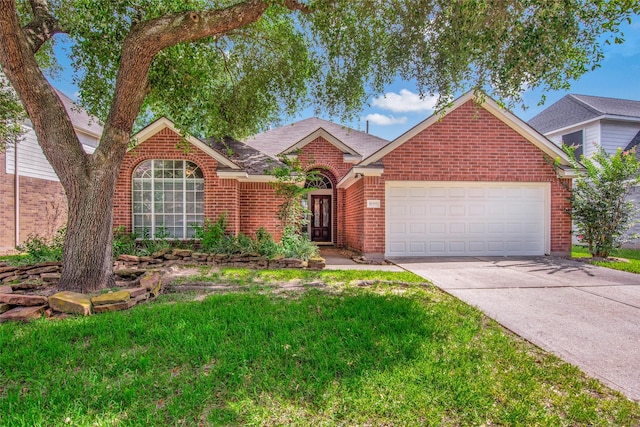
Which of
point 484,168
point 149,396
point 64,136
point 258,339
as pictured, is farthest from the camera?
point 484,168

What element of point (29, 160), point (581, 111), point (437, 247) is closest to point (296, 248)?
point (437, 247)

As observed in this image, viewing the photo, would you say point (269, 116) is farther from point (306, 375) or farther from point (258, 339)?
point (306, 375)

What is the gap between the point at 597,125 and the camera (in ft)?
50.8

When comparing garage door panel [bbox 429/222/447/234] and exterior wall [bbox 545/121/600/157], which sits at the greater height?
exterior wall [bbox 545/121/600/157]

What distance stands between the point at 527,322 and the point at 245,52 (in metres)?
9.48

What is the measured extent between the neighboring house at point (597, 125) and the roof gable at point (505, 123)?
5.63 m

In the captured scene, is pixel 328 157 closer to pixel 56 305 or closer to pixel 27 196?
pixel 56 305

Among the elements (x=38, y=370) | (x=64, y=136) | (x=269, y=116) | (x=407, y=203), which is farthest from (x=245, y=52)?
(x=38, y=370)

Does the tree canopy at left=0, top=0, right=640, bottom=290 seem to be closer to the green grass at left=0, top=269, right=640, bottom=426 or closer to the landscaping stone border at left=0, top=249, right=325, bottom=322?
A: the landscaping stone border at left=0, top=249, right=325, bottom=322

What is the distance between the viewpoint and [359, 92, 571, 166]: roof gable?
10.2 meters

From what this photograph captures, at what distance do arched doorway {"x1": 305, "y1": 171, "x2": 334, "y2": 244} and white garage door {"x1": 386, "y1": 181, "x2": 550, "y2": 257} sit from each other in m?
5.49

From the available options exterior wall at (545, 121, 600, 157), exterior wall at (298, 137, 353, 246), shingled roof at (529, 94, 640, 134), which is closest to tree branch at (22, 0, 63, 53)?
exterior wall at (298, 137, 353, 246)

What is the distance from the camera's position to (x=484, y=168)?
10.4 metres

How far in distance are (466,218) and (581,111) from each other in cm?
1175
